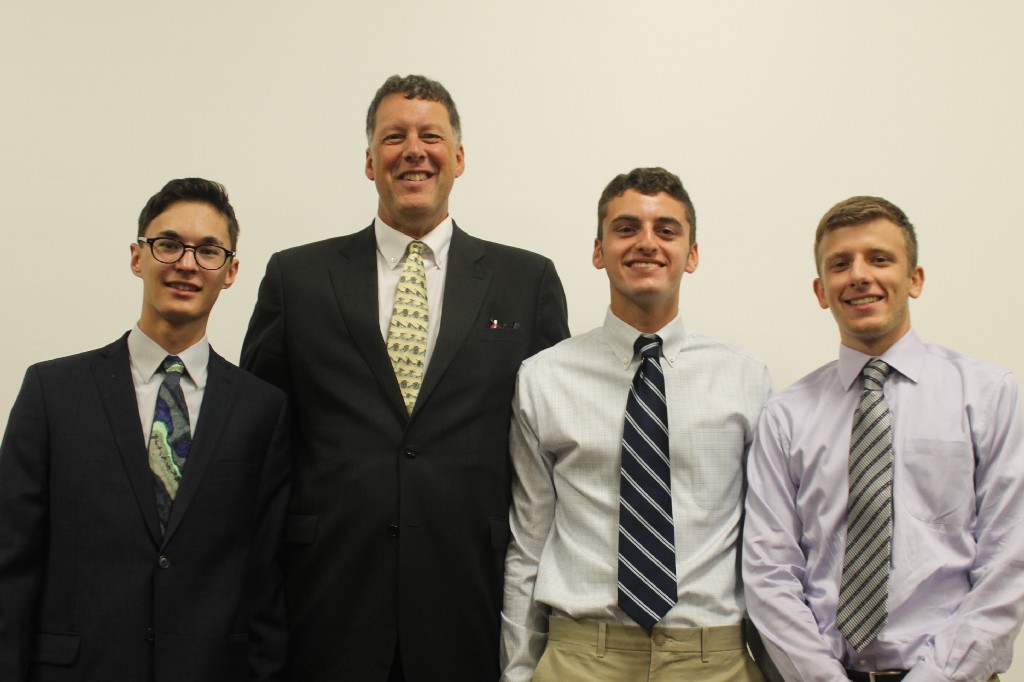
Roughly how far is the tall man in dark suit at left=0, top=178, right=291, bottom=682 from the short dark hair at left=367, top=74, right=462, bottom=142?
18.4 inches

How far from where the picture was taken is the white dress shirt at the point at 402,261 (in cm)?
201

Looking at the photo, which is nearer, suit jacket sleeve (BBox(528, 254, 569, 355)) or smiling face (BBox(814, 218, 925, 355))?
smiling face (BBox(814, 218, 925, 355))

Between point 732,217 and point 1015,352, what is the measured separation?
90 centimetres

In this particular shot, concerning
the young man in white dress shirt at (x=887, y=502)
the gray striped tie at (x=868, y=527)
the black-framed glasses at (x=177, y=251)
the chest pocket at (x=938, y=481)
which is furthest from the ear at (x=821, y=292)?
the black-framed glasses at (x=177, y=251)

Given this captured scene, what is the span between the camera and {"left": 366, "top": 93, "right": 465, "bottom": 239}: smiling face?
2.00m

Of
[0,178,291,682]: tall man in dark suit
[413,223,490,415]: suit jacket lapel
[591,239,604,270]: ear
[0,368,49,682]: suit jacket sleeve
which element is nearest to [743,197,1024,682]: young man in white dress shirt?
[591,239,604,270]: ear

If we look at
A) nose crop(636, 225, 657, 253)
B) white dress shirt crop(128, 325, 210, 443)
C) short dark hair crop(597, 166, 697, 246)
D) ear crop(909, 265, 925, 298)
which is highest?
short dark hair crop(597, 166, 697, 246)

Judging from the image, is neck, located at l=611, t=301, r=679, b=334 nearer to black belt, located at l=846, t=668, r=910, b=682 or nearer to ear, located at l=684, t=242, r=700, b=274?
ear, located at l=684, t=242, r=700, b=274

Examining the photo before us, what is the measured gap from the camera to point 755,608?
1760 mm

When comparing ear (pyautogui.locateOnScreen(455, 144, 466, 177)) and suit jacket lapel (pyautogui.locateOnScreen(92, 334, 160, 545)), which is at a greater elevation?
ear (pyautogui.locateOnScreen(455, 144, 466, 177))

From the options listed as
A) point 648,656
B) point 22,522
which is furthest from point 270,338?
point 648,656

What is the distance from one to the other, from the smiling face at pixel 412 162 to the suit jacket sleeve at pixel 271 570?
53 centimetres

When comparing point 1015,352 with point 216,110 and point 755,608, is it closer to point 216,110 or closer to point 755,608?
→ point 755,608

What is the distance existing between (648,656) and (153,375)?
1161 millimetres
